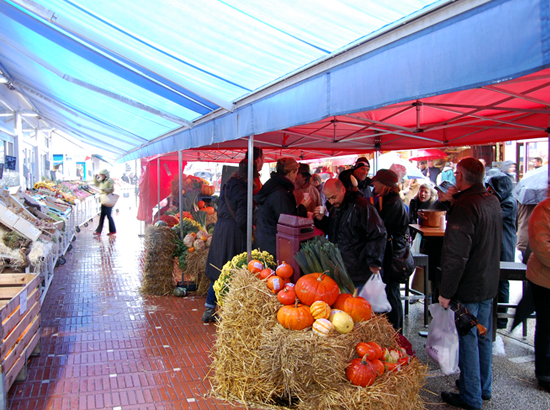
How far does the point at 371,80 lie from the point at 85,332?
4.08 metres

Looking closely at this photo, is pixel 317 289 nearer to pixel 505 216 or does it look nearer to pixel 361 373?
pixel 361 373

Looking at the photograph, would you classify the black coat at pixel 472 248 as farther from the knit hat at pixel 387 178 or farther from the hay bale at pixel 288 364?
the knit hat at pixel 387 178

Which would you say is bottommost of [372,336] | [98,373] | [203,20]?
[98,373]

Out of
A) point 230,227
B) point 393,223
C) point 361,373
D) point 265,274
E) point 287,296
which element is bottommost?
point 361,373

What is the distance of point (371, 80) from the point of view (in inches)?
83.3

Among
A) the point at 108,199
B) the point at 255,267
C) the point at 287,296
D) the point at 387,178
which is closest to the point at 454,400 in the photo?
the point at 287,296

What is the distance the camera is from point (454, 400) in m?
3.12

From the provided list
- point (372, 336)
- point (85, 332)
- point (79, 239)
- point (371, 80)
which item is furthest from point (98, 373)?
point (79, 239)

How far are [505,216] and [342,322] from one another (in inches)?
136

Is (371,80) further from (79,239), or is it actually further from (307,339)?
(79,239)

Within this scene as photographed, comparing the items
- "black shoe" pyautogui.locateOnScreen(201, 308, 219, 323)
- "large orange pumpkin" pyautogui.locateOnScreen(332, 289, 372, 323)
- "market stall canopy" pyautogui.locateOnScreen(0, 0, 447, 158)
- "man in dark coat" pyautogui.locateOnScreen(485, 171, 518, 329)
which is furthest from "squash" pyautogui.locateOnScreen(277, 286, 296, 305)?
"man in dark coat" pyautogui.locateOnScreen(485, 171, 518, 329)

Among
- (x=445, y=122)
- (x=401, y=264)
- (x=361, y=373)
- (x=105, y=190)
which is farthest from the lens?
(x=105, y=190)

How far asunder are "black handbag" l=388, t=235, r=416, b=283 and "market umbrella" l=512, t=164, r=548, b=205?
269 centimetres

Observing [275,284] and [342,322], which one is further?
[275,284]
